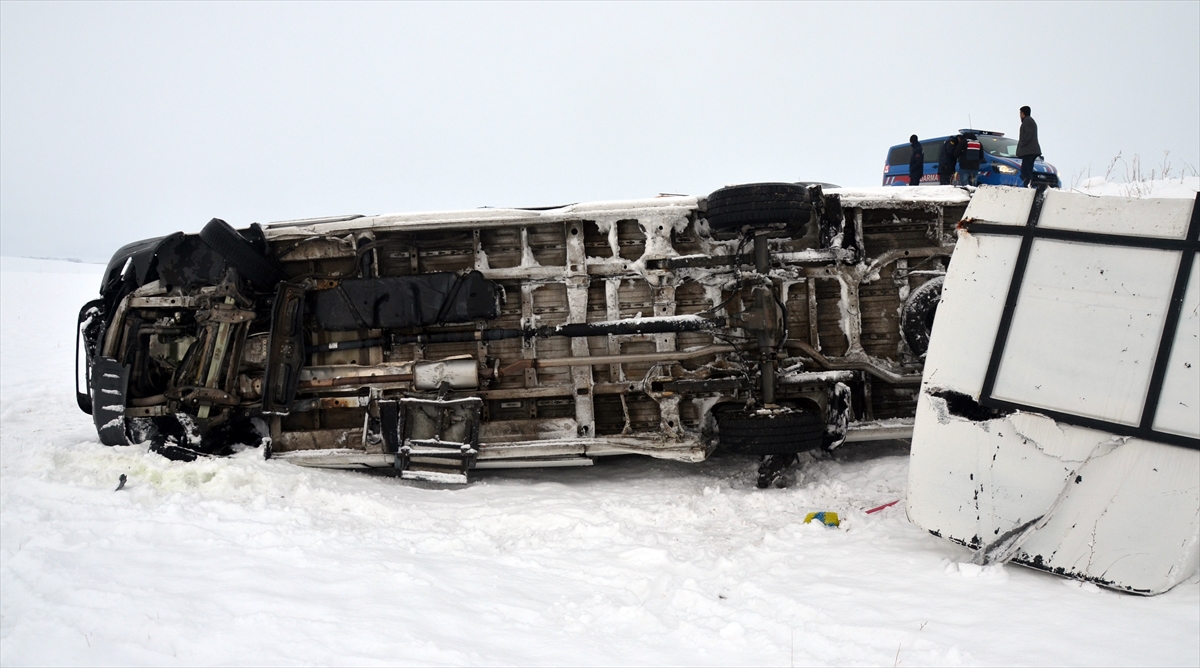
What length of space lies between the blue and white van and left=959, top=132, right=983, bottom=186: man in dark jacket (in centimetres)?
23

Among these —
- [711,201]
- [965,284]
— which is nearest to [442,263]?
[711,201]

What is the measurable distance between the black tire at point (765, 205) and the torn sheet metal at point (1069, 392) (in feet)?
4.61

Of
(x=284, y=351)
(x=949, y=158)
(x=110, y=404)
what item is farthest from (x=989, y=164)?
(x=110, y=404)

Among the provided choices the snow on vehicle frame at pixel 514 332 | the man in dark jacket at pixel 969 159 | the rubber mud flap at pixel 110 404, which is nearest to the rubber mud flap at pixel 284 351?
the snow on vehicle frame at pixel 514 332

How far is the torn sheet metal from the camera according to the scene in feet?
9.90

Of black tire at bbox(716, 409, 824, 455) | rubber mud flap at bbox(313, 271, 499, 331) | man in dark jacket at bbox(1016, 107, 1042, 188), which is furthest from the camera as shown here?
man in dark jacket at bbox(1016, 107, 1042, 188)

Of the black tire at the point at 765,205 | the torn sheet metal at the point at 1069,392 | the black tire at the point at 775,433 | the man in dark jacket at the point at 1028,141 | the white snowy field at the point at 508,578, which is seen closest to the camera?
the white snowy field at the point at 508,578

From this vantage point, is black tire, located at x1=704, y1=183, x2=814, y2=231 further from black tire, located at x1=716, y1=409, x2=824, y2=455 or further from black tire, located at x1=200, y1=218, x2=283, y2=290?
black tire, located at x1=200, y1=218, x2=283, y2=290

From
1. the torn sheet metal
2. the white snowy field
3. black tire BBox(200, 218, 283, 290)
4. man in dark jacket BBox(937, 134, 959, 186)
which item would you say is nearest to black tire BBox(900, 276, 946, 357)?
the white snowy field

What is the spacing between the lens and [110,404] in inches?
212

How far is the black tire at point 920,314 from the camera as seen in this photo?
17.6 feet

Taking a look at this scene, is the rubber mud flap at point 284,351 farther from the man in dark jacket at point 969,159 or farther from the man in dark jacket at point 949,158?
the man in dark jacket at point 969,159

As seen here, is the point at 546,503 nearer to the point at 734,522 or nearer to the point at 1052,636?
the point at 734,522

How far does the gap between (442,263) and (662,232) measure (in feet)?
6.01
